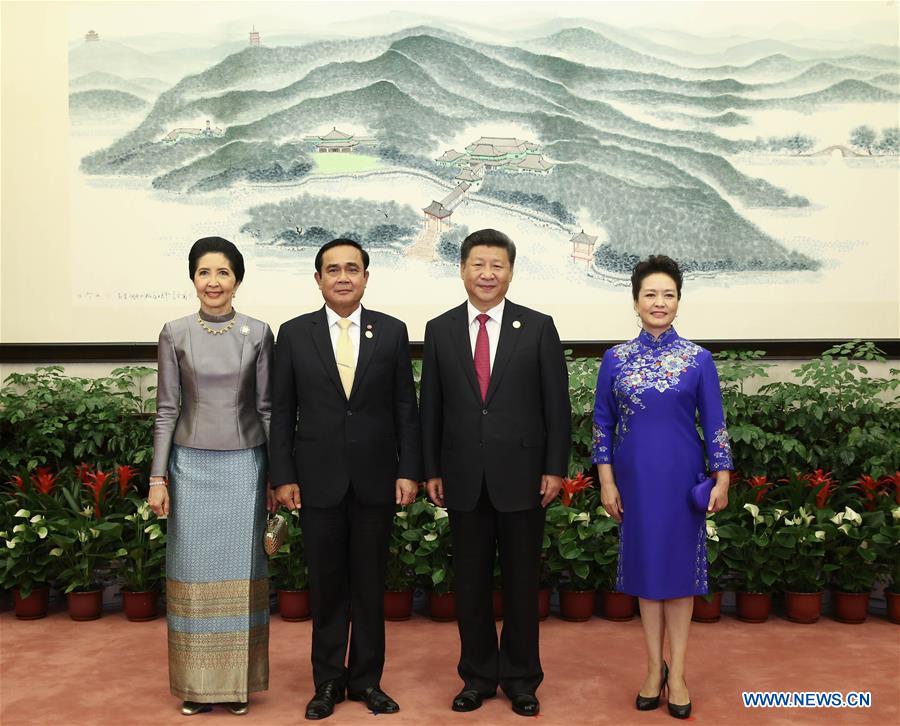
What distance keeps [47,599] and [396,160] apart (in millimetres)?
2932

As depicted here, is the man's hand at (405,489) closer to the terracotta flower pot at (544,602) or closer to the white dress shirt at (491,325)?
the white dress shirt at (491,325)

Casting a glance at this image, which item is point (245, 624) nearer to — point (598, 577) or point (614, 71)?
point (598, 577)

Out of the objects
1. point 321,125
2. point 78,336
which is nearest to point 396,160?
point 321,125

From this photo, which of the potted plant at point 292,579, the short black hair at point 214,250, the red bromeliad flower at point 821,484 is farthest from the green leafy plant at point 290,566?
the red bromeliad flower at point 821,484

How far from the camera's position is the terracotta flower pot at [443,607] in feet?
13.2

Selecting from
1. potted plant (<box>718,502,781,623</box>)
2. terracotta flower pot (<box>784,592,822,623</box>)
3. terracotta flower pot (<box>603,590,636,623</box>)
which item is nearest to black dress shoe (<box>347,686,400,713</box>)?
terracotta flower pot (<box>603,590,636,623</box>)

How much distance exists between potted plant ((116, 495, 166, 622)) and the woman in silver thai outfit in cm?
115

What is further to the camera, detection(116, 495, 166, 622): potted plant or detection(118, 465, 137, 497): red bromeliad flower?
detection(118, 465, 137, 497): red bromeliad flower

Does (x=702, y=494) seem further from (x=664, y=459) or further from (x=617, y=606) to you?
(x=617, y=606)

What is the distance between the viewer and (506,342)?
292 centimetres

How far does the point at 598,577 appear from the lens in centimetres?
407

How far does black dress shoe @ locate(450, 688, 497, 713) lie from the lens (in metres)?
2.93

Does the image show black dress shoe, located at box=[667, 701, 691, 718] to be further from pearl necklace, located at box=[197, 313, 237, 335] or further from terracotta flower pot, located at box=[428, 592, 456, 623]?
pearl necklace, located at box=[197, 313, 237, 335]

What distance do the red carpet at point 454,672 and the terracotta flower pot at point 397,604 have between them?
0.08 meters
